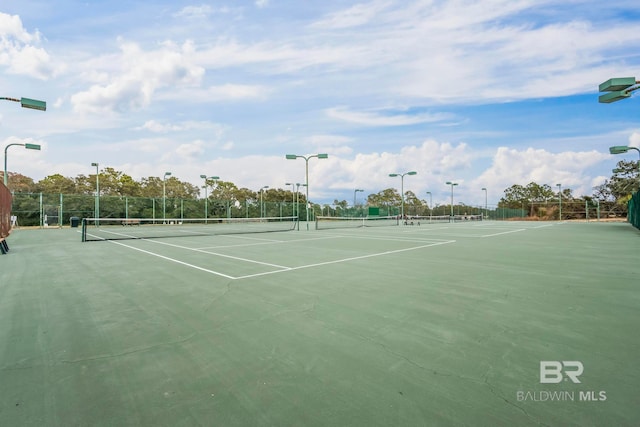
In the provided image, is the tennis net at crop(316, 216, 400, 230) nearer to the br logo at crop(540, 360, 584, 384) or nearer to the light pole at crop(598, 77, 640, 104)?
the light pole at crop(598, 77, 640, 104)

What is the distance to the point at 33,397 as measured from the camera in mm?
2383

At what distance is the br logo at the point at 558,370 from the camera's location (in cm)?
261

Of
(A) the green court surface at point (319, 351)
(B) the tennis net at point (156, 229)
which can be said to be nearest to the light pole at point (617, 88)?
(A) the green court surface at point (319, 351)

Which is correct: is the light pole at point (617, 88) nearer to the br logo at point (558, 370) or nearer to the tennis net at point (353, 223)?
the br logo at point (558, 370)

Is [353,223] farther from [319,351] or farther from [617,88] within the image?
[319,351]

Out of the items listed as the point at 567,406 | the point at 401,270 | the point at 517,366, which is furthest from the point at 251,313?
the point at 401,270

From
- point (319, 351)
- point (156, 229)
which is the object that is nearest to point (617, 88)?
point (319, 351)

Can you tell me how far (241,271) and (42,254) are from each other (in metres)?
7.92

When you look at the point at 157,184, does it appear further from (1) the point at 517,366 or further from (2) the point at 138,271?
(1) the point at 517,366

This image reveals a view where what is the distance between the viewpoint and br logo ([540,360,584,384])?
261cm

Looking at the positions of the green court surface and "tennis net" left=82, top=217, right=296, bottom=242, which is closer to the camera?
the green court surface

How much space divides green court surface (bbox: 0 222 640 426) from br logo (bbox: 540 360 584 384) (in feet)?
0.05

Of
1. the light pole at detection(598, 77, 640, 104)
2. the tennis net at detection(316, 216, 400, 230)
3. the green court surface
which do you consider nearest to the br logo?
the green court surface

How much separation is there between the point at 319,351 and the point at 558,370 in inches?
81.3
